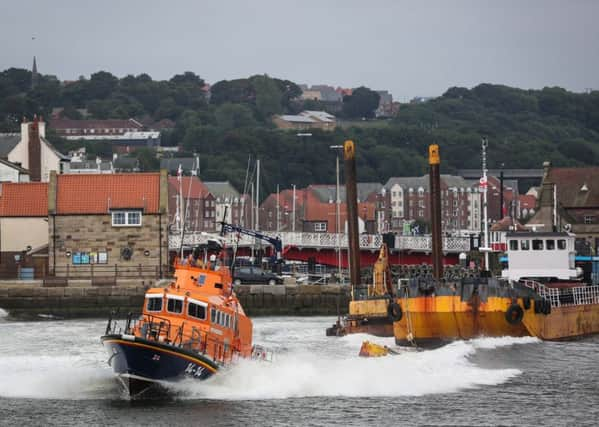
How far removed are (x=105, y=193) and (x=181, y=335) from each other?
50599 mm

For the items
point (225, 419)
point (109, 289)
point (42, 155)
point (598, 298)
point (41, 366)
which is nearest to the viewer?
point (225, 419)

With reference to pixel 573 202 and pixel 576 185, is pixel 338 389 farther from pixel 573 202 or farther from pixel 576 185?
pixel 576 185

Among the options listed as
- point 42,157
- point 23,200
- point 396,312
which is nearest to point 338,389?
point 396,312

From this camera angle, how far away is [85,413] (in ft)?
152

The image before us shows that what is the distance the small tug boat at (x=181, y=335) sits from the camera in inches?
1816

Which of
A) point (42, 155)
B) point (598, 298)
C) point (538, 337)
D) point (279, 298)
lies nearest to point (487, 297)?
point (538, 337)

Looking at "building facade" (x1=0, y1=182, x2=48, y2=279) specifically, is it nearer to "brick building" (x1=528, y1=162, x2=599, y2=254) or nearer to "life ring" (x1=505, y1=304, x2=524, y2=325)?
"brick building" (x1=528, y1=162, x2=599, y2=254)

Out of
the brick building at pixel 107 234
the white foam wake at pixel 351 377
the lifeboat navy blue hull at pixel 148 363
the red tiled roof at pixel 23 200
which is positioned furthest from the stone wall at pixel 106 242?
the lifeboat navy blue hull at pixel 148 363

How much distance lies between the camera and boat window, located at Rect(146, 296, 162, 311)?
47.8 meters

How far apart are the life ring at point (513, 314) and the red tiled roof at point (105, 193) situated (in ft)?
121

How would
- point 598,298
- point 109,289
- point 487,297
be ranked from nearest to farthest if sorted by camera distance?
point 487,297, point 598,298, point 109,289

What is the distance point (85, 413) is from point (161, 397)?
8.56ft

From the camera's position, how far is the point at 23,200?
101m

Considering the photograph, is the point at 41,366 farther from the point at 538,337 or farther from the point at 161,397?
the point at 538,337
